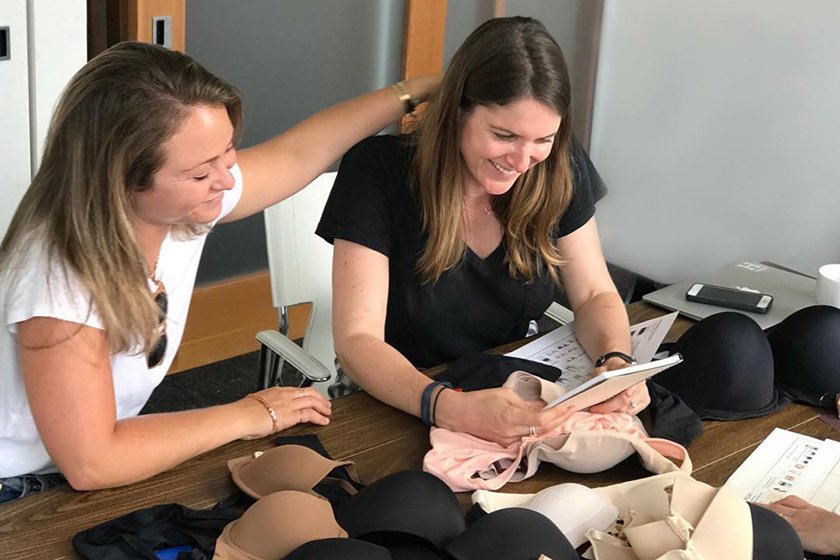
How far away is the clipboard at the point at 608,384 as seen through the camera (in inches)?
66.8

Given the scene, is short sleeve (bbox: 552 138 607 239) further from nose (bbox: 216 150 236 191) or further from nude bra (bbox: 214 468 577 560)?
nude bra (bbox: 214 468 577 560)

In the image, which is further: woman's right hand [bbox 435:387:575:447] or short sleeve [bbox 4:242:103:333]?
woman's right hand [bbox 435:387:575:447]

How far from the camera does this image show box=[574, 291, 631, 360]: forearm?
2096mm

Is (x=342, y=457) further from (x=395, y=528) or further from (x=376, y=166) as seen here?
(x=376, y=166)

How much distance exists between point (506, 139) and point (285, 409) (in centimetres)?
65

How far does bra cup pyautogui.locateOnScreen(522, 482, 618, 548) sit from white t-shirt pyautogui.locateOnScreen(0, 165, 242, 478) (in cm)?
68

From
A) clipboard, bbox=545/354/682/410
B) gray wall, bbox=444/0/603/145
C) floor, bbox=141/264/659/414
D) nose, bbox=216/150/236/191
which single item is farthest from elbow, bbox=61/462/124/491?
gray wall, bbox=444/0/603/145

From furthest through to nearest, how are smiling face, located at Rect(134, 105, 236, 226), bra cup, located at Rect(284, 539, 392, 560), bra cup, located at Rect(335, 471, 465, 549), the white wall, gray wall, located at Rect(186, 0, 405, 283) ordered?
1. the white wall
2. gray wall, located at Rect(186, 0, 405, 283)
3. smiling face, located at Rect(134, 105, 236, 226)
4. bra cup, located at Rect(335, 471, 465, 549)
5. bra cup, located at Rect(284, 539, 392, 560)

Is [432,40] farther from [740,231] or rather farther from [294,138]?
[294,138]

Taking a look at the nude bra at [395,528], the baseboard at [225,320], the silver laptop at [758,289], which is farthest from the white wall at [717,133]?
the nude bra at [395,528]

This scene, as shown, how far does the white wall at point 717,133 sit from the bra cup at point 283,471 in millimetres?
2988

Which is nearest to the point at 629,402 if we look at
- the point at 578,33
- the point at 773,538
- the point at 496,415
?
the point at 496,415

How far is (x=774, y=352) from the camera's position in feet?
6.82

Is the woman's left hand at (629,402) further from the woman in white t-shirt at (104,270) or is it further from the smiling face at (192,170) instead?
the smiling face at (192,170)
